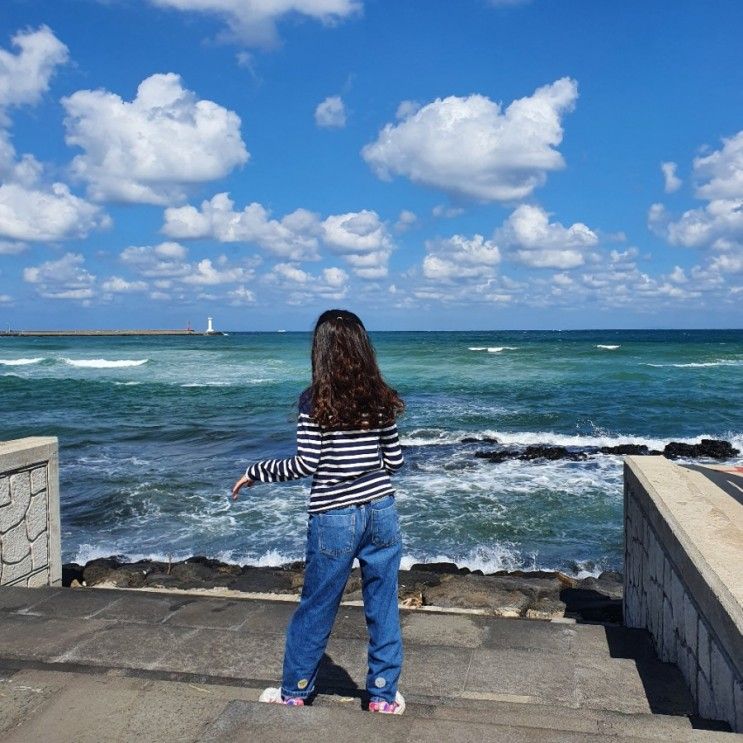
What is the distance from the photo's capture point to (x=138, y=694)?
2.71 m

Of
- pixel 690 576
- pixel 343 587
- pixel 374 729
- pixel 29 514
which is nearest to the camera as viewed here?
pixel 374 729

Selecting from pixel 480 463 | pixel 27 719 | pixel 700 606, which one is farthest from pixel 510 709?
pixel 480 463

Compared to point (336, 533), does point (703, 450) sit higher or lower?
lower

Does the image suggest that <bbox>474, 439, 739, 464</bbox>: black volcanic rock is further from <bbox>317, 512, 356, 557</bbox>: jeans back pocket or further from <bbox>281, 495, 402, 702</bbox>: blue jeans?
<bbox>317, 512, 356, 557</bbox>: jeans back pocket

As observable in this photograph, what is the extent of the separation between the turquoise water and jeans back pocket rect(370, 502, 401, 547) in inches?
34.2

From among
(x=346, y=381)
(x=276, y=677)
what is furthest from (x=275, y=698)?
(x=346, y=381)

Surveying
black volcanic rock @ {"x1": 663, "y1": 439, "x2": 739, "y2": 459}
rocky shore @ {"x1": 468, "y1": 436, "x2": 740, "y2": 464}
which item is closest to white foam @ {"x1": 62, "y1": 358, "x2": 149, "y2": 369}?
rocky shore @ {"x1": 468, "y1": 436, "x2": 740, "y2": 464}

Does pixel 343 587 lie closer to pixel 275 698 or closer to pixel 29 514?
pixel 275 698

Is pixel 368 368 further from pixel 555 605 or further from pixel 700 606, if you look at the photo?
pixel 555 605

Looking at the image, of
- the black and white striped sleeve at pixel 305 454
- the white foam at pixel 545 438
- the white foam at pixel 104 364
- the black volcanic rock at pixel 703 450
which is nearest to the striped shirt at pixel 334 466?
the black and white striped sleeve at pixel 305 454

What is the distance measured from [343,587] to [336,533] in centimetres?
29

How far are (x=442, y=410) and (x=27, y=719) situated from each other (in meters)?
23.0

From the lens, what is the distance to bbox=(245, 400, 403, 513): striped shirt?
9.81 ft

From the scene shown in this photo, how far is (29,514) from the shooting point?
551 cm
